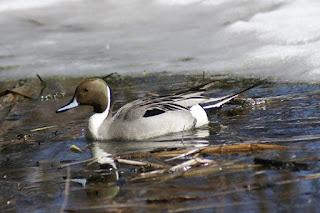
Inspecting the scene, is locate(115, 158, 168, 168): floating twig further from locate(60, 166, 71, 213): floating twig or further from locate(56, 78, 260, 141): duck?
locate(56, 78, 260, 141): duck

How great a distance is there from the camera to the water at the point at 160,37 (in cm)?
691

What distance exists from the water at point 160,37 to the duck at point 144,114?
1.32m

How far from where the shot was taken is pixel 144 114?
197 inches

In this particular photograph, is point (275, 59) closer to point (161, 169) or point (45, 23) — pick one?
point (161, 169)

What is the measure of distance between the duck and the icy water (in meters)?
0.10

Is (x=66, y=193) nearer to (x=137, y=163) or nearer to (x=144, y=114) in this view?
(x=137, y=163)

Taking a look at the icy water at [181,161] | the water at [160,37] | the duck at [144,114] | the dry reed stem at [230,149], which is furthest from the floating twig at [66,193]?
the water at [160,37]

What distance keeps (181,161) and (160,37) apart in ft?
16.9

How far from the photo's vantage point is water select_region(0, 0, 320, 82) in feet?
22.7

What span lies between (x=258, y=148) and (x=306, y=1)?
16.9ft

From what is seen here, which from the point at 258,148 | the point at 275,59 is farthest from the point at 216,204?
Result: the point at 275,59

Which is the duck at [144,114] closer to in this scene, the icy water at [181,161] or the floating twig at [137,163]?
the icy water at [181,161]

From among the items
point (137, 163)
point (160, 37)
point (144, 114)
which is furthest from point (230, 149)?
point (160, 37)

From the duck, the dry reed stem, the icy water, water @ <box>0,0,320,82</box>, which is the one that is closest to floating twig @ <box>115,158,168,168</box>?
the icy water
